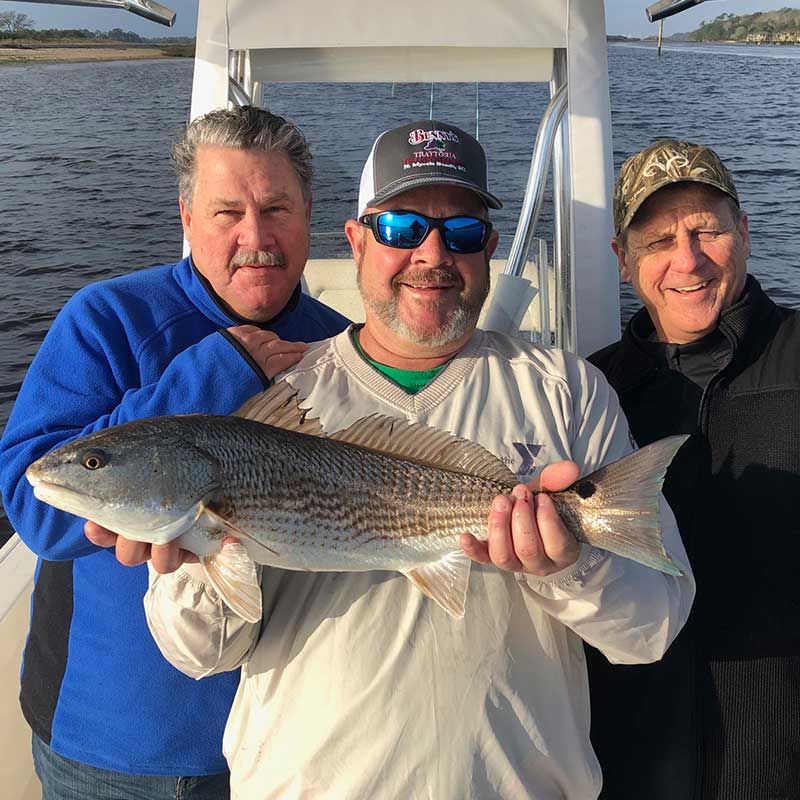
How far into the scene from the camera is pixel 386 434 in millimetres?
2627

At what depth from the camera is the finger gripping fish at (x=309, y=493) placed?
2334mm

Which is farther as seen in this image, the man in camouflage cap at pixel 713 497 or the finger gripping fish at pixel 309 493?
the man in camouflage cap at pixel 713 497

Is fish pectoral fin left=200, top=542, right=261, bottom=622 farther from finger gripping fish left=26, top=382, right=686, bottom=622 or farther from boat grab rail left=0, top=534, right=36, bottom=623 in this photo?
boat grab rail left=0, top=534, right=36, bottom=623

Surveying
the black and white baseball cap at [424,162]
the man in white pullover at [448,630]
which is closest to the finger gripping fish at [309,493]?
the man in white pullover at [448,630]

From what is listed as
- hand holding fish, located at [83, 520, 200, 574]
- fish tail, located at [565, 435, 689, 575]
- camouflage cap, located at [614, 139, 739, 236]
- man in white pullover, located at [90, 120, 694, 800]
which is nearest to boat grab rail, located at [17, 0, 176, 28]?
man in white pullover, located at [90, 120, 694, 800]

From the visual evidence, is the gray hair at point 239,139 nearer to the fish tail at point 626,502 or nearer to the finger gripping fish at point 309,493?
the finger gripping fish at point 309,493

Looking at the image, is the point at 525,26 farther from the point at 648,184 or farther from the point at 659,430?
the point at 659,430

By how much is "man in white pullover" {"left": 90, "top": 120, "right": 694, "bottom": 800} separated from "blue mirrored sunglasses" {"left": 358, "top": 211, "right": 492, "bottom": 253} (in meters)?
0.09

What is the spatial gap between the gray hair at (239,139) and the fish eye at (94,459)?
147 cm

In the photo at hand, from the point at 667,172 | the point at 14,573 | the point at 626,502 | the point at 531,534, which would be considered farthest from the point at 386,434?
the point at 14,573

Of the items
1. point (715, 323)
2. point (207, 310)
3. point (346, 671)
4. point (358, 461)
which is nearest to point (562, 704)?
point (346, 671)

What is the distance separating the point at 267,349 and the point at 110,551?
3.07 ft


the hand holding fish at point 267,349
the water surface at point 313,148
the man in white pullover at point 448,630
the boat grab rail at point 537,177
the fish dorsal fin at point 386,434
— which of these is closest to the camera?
the man in white pullover at point 448,630

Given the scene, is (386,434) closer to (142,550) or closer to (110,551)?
(142,550)
